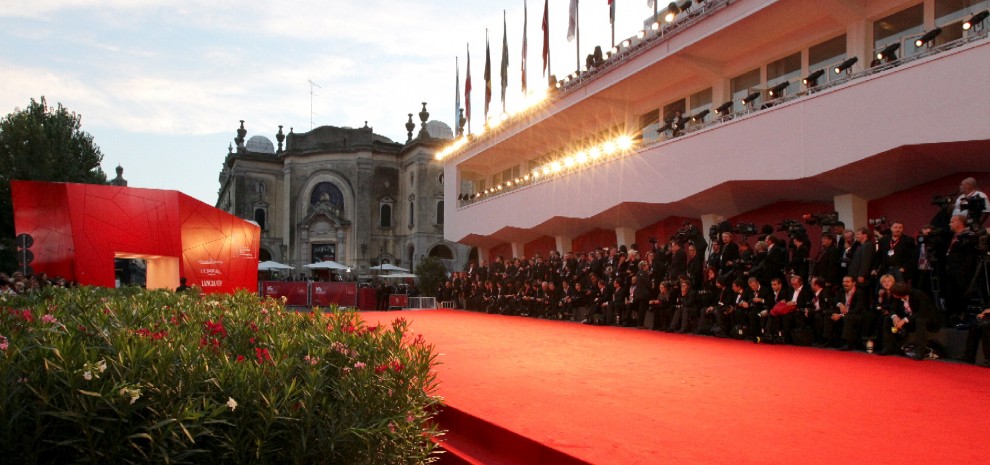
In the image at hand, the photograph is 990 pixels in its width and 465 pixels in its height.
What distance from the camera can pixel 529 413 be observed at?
5098 millimetres

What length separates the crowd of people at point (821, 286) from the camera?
342 inches

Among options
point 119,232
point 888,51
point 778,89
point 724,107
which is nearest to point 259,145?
point 119,232

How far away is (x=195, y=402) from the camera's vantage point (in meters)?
3.07

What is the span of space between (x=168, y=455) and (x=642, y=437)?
272 centimetres

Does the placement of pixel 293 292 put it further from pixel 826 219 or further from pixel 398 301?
pixel 826 219

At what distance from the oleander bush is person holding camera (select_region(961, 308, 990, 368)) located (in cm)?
689

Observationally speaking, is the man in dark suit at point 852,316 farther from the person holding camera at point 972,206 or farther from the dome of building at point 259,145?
the dome of building at point 259,145

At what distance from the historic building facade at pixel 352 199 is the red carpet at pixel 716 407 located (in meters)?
45.9

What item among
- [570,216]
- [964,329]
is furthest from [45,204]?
[964,329]

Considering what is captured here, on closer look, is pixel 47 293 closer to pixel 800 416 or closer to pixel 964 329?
pixel 800 416

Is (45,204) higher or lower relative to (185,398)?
higher

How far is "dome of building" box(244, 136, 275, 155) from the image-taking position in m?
66.8

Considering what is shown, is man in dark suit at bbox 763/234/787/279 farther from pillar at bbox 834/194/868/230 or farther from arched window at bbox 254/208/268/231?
arched window at bbox 254/208/268/231

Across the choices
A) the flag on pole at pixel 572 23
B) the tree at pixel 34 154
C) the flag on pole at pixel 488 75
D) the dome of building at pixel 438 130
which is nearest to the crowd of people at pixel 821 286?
the flag on pole at pixel 572 23
